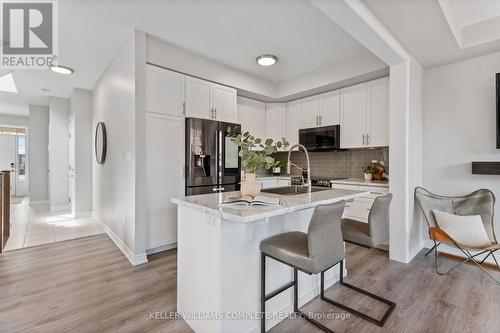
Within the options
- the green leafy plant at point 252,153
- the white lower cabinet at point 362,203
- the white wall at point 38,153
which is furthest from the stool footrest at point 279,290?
the white wall at point 38,153

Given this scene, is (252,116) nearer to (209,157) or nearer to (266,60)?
(266,60)

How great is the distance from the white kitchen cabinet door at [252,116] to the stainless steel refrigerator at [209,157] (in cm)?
67

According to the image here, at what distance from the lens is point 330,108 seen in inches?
152

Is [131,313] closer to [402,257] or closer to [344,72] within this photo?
[402,257]

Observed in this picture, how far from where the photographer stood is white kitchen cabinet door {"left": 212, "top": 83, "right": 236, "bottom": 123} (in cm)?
347

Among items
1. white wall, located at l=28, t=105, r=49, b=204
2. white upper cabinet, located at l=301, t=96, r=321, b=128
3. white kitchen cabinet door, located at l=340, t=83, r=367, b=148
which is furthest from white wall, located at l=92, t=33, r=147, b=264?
white wall, located at l=28, t=105, r=49, b=204

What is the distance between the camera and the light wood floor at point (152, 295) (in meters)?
1.68

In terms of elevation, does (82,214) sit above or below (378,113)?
below

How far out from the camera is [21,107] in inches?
237

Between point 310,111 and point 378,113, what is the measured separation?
3.74 ft

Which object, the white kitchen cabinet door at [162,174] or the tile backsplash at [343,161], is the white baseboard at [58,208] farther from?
the tile backsplash at [343,161]

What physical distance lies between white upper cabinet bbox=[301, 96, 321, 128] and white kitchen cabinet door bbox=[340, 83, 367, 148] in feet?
1.45

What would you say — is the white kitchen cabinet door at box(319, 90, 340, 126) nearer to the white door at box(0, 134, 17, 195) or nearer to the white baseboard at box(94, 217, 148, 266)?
the white baseboard at box(94, 217, 148, 266)

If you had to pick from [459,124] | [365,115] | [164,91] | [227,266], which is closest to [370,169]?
[365,115]
